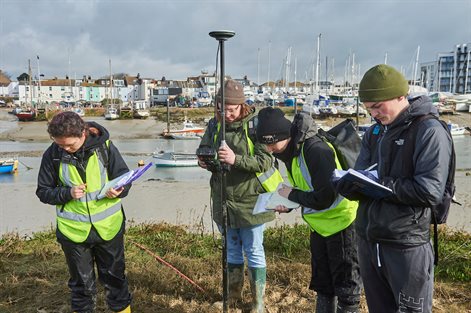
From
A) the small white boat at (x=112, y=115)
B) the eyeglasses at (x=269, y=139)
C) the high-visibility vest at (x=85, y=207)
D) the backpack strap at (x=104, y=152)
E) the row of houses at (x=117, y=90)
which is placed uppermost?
→ the row of houses at (x=117, y=90)

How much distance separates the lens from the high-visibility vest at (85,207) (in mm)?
3039

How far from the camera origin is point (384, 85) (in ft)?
7.23

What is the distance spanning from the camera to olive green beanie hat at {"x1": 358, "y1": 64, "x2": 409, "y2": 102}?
2.20m

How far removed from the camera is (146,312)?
362 centimetres

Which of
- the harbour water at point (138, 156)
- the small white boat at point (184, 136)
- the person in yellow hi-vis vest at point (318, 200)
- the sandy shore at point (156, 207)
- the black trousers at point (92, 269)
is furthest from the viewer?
the small white boat at point (184, 136)

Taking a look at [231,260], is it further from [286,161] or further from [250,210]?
[286,161]

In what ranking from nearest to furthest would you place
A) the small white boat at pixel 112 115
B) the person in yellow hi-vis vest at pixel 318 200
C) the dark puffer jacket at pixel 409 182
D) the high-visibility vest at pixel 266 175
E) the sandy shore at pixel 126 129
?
the dark puffer jacket at pixel 409 182 < the person in yellow hi-vis vest at pixel 318 200 < the high-visibility vest at pixel 266 175 < the sandy shore at pixel 126 129 < the small white boat at pixel 112 115

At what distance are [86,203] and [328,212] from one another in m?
1.80

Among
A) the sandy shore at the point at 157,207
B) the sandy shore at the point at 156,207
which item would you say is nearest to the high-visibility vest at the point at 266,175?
the sandy shore at the point at 157,207

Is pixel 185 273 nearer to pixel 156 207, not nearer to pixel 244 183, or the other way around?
pixel 244 183

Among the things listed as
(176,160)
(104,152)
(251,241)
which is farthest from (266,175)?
(176,160)

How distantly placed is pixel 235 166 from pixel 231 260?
946mm

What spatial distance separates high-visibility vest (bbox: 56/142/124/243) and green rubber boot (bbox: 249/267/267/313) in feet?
4.32

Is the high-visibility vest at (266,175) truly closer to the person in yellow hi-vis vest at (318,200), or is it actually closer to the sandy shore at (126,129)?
the person in yellow hi-vis vest at (318,200)
